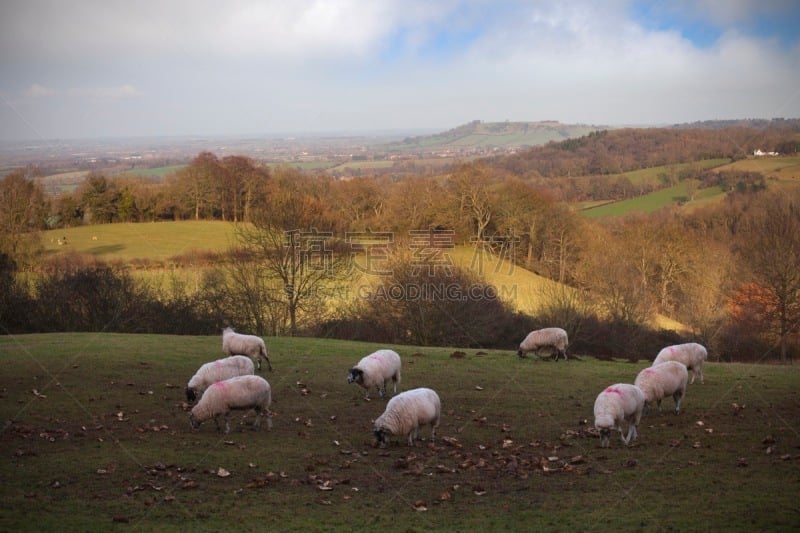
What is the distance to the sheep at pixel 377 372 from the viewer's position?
54.9 feet

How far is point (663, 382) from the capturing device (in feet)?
50.2

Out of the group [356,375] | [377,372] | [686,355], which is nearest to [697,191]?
[686,355]

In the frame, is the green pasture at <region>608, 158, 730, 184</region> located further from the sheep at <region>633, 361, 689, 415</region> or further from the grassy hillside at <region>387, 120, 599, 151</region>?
the sheep at <region>633, 361, 689, 415</region>

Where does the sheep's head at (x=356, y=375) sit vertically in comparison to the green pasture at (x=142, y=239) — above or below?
above

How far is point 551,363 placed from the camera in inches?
901

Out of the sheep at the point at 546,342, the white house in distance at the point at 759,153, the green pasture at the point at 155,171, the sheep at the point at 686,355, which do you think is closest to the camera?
the sheep at the point at 686,355

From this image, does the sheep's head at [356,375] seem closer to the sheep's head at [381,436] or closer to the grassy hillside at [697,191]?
the sheep's head at [381,436]

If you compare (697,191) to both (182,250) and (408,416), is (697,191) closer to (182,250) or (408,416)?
(182,250)

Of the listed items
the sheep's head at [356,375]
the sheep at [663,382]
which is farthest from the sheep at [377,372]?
the sheep at [663,382]

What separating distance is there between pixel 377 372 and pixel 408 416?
12.0ft

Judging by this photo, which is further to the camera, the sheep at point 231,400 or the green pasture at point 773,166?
the green pasture at point 773,166

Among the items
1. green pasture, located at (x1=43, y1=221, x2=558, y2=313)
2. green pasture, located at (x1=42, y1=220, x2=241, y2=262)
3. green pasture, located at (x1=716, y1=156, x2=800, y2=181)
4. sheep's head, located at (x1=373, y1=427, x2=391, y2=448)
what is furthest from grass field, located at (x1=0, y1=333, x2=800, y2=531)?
green pasture, located at (x1=716, y1=156, x2=800, y2=181)

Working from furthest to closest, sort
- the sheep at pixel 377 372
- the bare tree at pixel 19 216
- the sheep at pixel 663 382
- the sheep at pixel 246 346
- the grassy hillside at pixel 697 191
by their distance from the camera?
the grassy hillside at pixel 697 191 → the bare tree at pixel 19 216 → the sheep at pixel 246 346 → the sheep at pixel 377 372 → the sheep at pixel 663 382

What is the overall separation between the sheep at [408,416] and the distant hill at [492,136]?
137447 millimetres
